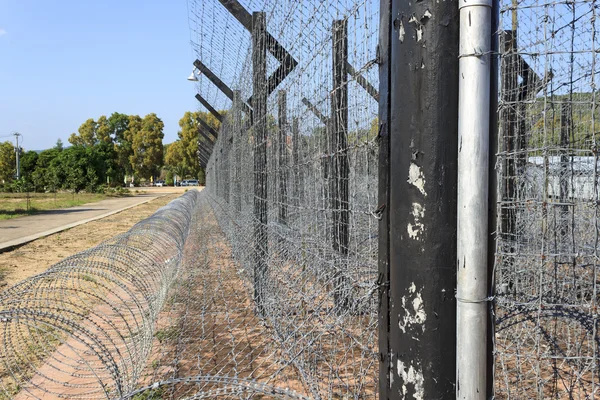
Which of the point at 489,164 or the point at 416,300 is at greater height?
the point at 489,164

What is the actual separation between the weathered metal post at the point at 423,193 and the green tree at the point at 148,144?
6730 centimetres

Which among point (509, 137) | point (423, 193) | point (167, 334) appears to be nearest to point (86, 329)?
point (167, 334)

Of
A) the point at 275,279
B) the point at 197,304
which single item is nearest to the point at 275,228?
the point at 275,279

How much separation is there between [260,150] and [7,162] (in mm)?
60739

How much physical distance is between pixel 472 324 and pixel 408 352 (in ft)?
0.64

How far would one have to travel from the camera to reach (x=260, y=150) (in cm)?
491

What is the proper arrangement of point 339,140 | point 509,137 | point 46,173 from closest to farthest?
point 339,140, point 509,137, point 46,173

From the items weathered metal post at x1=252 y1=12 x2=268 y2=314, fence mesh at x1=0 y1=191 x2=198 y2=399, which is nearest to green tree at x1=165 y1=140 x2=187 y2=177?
fence mesh at x1=0 y1=191 x2=198 y2=399

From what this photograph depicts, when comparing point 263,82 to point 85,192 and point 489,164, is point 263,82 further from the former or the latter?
point 85,192

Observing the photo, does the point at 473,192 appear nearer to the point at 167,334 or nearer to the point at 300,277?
the point at 300,277

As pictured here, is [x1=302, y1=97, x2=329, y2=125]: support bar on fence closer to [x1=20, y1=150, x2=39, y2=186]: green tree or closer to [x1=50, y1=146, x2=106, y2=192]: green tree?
[x1=50, y1=146, x2=106, y2=192]: green tree

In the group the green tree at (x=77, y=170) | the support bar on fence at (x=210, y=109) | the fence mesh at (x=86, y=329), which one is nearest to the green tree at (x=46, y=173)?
the green tree at (x=77, y=170)

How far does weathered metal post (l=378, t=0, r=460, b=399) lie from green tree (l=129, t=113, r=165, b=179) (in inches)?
2650

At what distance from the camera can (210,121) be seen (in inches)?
655
